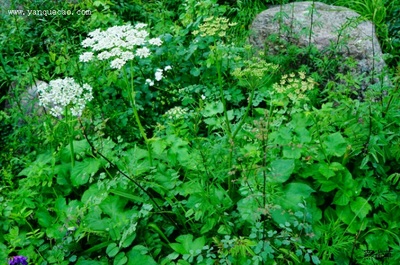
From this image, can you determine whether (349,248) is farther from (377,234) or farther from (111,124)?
(111,124)

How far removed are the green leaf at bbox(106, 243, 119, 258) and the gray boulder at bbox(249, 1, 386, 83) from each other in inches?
93.2

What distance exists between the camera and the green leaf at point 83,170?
258 cm

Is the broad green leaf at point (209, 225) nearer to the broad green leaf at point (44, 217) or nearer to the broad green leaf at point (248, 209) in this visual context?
the broad green leaf at point (248, 209)

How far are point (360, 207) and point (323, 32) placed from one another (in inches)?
87.6

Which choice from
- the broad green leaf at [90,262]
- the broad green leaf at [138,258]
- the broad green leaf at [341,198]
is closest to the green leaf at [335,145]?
the broad green leaf at [341,198]

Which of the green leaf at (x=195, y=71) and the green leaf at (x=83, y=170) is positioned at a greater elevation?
the green leaf at (x=195, y=71)

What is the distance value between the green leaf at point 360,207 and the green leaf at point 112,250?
1284 mm

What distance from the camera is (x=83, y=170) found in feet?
8.67

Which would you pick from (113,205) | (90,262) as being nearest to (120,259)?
(90,262)

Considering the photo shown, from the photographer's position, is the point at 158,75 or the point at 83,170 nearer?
the point at 83,170

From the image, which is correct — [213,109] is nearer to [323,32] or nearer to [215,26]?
[215,26]

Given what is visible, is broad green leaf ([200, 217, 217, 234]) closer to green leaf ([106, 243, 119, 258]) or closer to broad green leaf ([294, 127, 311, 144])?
green leaf ([106, 243, 119, 258])

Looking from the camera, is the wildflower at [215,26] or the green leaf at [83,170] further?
the green leaf at [83,170]

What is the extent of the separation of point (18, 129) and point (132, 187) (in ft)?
4.80
